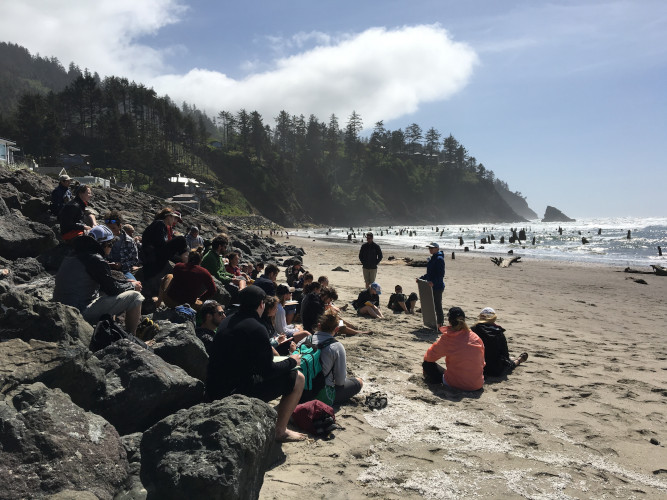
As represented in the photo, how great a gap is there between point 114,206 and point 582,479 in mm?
19972

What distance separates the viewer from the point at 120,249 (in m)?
7.85

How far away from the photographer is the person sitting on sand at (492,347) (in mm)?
6312

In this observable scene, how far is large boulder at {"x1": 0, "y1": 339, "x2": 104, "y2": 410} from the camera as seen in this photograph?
325cm

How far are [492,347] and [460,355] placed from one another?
80 cm

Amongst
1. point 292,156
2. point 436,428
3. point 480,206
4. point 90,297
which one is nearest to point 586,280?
point 436,428

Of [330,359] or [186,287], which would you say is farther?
[186,287]

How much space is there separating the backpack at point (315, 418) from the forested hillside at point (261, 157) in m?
71.7

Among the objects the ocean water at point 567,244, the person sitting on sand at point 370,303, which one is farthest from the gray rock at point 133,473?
the ocean water at point 567,244

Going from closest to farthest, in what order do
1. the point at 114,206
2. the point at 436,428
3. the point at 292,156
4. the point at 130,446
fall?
the point at 130,446 → the point at 436,428 → the point at 114,206 → the point at 292,156

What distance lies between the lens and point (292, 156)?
412 ft

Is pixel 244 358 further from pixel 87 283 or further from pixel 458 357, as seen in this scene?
pixel 458 357

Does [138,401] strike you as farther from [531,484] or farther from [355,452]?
[531,484]

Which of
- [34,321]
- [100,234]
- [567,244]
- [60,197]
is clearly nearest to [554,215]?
[567,244]

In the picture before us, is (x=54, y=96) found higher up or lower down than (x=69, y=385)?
higher up
